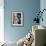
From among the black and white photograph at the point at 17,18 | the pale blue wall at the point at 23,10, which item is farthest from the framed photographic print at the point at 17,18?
the pale blue wall at the point at 23,10

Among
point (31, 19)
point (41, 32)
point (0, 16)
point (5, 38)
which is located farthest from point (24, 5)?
point (41, 32)

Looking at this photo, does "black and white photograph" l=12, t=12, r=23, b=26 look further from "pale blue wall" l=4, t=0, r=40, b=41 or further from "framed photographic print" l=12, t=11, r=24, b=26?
"pale blue wall" l=4, t=0, r=40, b=41

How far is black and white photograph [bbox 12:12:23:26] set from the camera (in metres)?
5.44

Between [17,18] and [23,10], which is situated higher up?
[23,10]

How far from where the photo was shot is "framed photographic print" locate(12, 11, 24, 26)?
544 cm

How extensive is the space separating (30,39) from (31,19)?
2.12 m

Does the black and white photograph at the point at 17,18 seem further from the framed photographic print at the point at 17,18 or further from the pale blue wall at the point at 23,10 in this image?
the pale blue wall at the point at 23,10

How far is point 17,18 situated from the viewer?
5461 mm

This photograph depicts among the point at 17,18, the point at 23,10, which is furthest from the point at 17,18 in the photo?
the point at 23,10

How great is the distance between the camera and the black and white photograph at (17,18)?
5.44m

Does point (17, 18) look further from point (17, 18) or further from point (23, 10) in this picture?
point (23, 10)

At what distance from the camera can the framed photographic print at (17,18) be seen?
17.8 ft

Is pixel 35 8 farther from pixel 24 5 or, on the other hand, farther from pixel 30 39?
pixel 30 39

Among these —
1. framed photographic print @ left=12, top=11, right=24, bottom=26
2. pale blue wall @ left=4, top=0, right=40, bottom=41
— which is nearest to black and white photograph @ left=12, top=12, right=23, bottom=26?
framed photographic print @ left=12, top=11, right=24, bottom=26
